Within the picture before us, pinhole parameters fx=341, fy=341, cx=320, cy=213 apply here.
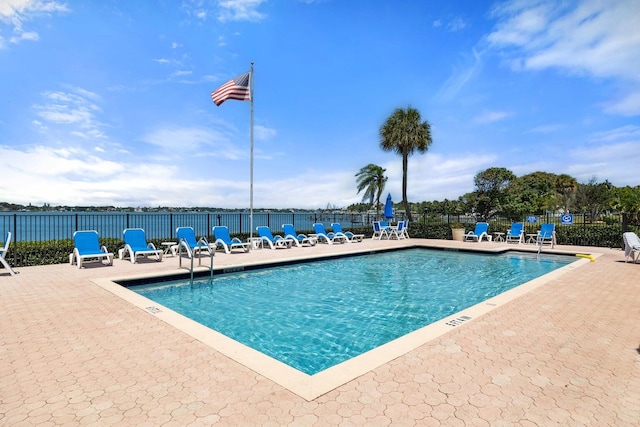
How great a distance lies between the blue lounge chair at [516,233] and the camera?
15.9 m

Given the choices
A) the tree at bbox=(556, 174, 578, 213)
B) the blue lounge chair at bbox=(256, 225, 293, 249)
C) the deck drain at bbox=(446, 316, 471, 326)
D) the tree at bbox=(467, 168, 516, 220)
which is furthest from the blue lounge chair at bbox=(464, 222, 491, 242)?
the tree at bbox=(556, 174, 578, 213)

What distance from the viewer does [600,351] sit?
348 cm

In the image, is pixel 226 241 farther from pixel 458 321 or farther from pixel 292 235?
pixel 458 321

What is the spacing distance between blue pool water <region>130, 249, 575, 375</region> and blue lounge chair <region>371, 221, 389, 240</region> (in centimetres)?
681

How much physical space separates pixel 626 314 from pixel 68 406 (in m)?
6.58

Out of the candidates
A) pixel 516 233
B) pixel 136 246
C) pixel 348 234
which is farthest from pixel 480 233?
pixel 136 246

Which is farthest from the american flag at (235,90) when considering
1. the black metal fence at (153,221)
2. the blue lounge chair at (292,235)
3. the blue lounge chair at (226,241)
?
the blue lounge chair at (292,235)

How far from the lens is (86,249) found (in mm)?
9016

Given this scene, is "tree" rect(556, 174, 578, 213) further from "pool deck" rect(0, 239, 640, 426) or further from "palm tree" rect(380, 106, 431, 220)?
"pool deck" rect(0, 239, 640, 426)

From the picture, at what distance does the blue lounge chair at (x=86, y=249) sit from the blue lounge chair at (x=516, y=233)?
640 inches

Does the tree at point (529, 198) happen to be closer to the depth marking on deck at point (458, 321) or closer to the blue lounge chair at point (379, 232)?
the blue lounge chair at point (379, 232)

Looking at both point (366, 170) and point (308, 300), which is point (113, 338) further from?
point (366, 170)

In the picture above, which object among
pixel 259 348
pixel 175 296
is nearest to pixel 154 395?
pixel 259 348

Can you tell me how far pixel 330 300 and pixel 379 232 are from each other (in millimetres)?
12562
